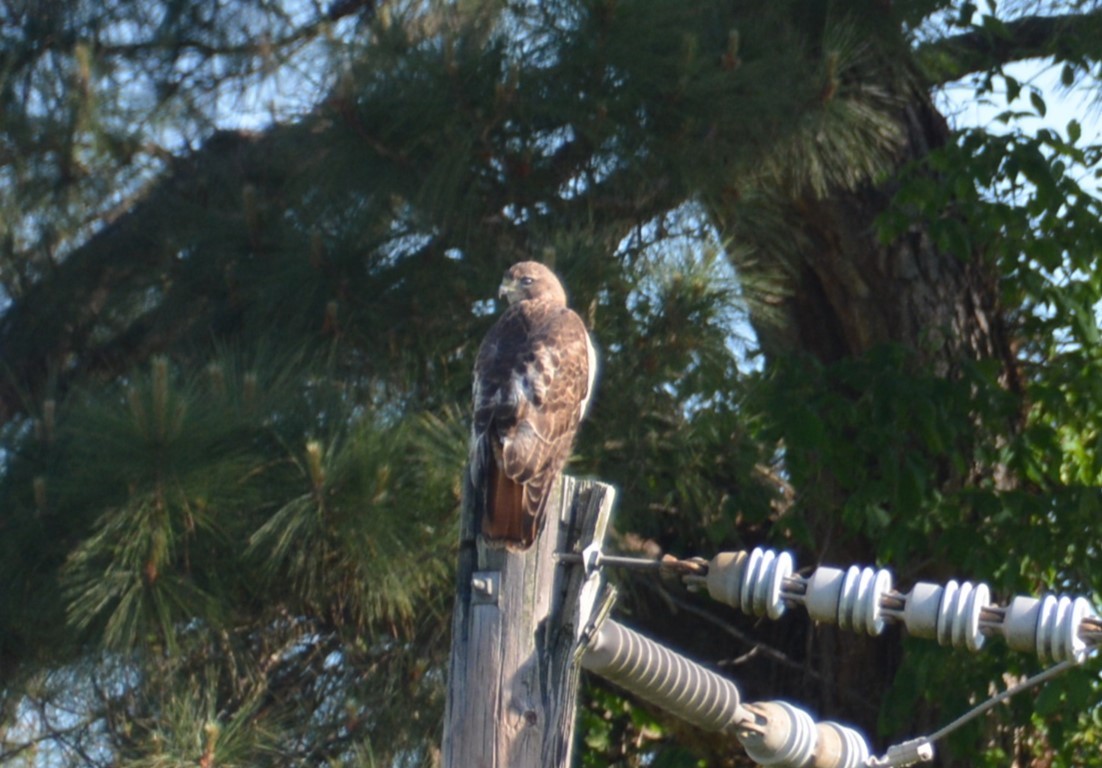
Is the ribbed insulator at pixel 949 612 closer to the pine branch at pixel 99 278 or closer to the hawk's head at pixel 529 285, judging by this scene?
the hawk's head at pixel 529 285

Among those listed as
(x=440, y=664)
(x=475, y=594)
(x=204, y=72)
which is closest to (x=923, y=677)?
(x=440, y=664)

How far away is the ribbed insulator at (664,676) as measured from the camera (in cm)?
245

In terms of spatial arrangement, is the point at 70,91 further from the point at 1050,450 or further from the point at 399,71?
the point at 1050,450

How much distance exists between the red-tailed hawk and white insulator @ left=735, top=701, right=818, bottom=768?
0.46 metres

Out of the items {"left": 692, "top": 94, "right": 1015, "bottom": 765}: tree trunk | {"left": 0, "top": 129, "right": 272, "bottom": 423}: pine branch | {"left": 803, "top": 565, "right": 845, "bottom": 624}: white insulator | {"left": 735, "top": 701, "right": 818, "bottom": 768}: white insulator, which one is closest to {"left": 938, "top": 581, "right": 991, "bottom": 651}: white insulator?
{"left": 803, "top": 565, "right": 845, "bottom": 624}: white insulator

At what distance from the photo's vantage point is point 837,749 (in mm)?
2494

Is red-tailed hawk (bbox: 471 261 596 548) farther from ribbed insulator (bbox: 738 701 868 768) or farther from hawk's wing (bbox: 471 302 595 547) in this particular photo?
ribbed insulator (bbox: 738 701 868 768)

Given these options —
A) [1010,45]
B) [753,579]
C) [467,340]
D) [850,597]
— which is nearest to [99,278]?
[467,340]

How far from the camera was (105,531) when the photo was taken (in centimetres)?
370

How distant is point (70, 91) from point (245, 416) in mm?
1443

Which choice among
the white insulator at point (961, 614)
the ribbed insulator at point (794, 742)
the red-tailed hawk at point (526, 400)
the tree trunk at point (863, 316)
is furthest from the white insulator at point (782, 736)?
the tree trunk at point (863, 316)

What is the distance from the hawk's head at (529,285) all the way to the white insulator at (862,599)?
1.52 m

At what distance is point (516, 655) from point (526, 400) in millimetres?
772

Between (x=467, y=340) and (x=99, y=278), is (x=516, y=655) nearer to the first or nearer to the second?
(x=467, y=340)
